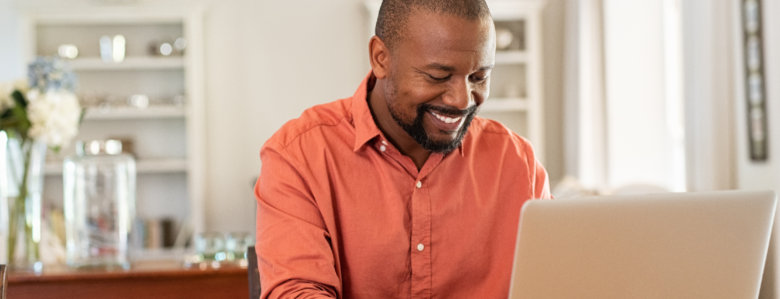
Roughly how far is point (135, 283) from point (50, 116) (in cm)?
52

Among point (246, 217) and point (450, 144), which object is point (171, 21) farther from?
point (450, 144)

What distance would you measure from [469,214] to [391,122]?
0.23m

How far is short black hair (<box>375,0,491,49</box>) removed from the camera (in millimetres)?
1080

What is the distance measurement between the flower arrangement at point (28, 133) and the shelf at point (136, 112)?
238 centimetres

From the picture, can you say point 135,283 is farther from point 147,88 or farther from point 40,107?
point 147,88

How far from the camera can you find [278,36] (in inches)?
173

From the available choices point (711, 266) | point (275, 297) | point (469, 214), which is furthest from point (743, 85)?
point (275, 297)

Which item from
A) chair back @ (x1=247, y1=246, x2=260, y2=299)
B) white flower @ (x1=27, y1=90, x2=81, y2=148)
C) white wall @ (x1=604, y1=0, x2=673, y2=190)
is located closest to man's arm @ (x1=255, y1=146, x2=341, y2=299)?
chair back @ (x1=247, y1=246, x2=260, y2=299)

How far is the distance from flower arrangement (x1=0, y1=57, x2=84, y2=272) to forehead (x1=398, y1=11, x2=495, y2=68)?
42.8 inches

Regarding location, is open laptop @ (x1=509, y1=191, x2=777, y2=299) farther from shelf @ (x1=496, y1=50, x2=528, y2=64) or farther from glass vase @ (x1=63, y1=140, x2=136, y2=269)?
shelf @ (x1=496, y1=50, x2=528, y2=64)

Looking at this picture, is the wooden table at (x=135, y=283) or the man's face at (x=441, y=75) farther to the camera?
the wooden table at (x=135, y=283)

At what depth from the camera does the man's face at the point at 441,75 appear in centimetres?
107

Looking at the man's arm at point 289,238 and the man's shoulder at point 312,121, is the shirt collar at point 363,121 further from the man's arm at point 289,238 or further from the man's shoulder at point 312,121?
the man's arm at point 289,238

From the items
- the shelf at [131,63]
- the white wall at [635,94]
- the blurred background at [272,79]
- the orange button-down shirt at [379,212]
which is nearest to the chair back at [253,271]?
the orange button-down shirt at [379,212]
